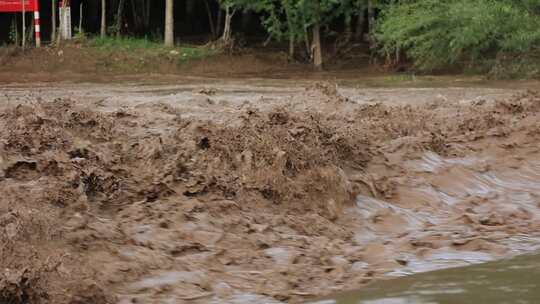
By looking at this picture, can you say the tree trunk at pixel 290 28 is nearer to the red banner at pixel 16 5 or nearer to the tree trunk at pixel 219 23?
the tree trunk at pixel 219 23

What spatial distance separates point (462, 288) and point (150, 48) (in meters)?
19.3

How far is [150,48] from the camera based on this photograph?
23.9 meters

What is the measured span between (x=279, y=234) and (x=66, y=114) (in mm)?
2920

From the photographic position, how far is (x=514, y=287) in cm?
555

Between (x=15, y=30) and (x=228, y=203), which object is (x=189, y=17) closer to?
(x=15, y=30)

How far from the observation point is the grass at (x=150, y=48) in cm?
2356

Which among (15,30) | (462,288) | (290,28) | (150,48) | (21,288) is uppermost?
(290,28)

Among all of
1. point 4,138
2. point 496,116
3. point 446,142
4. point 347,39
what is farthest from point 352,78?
point 4,138

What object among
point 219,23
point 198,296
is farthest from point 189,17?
point 198,296

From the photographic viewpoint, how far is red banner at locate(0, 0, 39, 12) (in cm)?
2295

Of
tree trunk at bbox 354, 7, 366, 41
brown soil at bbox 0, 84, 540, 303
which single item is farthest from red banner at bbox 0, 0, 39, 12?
brown soil at bbox 0, 84, 540, 303

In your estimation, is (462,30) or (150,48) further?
(150,48)

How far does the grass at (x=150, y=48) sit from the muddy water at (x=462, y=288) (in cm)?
1809

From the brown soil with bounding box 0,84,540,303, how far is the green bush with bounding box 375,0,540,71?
934 centimetres
